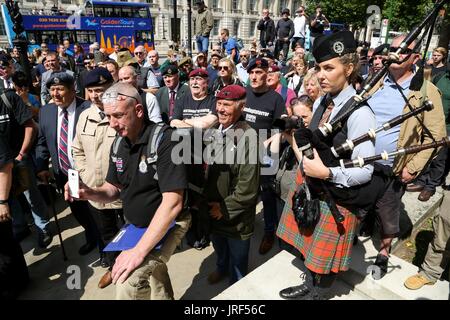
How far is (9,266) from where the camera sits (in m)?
3.44

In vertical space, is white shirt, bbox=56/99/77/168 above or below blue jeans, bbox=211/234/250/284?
above

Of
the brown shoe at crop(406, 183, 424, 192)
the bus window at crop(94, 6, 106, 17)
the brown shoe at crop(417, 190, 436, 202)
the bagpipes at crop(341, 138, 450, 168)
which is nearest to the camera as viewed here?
the bagpipes at crop(341, 138, 450, 168)

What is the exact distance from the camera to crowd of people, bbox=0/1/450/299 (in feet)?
7.27

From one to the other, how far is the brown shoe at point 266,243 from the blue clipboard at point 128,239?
1.99m

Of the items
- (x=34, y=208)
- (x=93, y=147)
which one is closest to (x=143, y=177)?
(x=93, y=147)

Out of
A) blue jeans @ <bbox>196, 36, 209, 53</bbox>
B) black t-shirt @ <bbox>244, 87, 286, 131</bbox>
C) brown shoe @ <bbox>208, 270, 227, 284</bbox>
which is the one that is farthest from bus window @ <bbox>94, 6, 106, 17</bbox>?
brown shoe @ <bbox>208, 270, 227, 284</bbox>

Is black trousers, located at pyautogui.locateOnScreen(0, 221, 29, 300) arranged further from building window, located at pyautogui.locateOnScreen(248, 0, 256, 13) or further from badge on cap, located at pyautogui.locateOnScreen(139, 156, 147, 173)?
building window, located at pyautogui.locateOnScreen(248, 0, 256, 13)

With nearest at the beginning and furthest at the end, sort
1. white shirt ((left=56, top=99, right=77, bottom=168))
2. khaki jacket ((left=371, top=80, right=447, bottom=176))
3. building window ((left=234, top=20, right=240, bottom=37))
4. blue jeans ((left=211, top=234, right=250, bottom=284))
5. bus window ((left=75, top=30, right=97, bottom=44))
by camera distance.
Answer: khaki jacket ((left=371, top=80, right=447, bottom=176))
blue jeans ((left=211, top=234, right=250, bottom=284))
white shirt ((left=56, top=99, right=77, bottom=168))
bus window ((left=75, top=30, right=97, bottom=44))
building window ((left=234, top=20, right=240, bottom=37))

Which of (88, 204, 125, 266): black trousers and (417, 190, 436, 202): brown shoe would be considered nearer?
(88, 204, 125, 266): black trousers

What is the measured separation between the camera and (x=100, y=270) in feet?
13.0

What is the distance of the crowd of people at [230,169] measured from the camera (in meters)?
2.22

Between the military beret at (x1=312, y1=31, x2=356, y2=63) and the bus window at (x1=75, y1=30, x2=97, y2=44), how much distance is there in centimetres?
2610

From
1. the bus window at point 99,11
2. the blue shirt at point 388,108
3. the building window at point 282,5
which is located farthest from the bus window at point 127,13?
the building window at point 282,5
